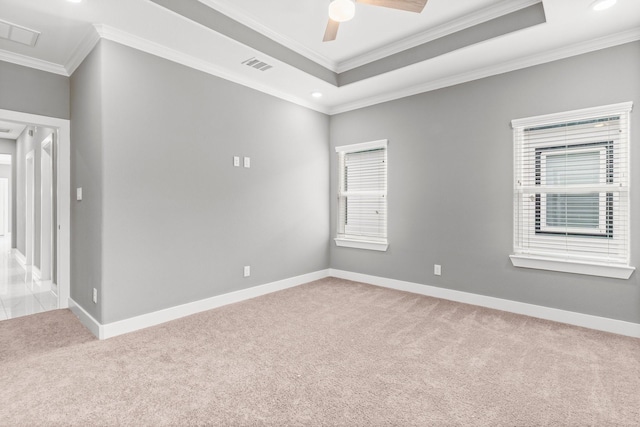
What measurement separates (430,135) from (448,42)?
111 centimetres

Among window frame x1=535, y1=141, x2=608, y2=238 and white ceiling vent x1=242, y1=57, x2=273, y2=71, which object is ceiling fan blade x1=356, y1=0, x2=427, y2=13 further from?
window frame x1=535, y1=141, x2=608, y2=238

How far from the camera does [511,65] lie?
135 inches

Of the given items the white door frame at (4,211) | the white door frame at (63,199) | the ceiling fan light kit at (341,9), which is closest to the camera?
the ceiling fan light kit at (341,9)

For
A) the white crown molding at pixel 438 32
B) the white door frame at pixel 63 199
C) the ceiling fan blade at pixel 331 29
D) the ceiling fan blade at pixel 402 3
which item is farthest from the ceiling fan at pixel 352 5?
the white door frame at pixel 63 199

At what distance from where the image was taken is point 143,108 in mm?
3068

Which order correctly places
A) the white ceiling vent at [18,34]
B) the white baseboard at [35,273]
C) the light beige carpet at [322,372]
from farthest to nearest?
the white baseboard at [35,273], the white ceiling vent at [18,34], the light beige carpet at [322,372]

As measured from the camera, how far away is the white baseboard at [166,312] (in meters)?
2.86

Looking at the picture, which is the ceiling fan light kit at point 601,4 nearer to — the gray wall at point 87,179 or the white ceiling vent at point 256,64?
the white ceiling vent at point 256,64

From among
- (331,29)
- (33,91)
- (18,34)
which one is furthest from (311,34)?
(33,91)

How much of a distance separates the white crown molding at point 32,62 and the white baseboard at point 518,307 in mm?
4414

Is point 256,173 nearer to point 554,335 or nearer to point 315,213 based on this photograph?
point 315,213

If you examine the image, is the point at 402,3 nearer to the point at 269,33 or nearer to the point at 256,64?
the point at 269,33

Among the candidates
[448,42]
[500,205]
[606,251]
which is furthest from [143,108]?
[606,251]

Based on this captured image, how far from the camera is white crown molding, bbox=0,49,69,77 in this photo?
3127 mm
